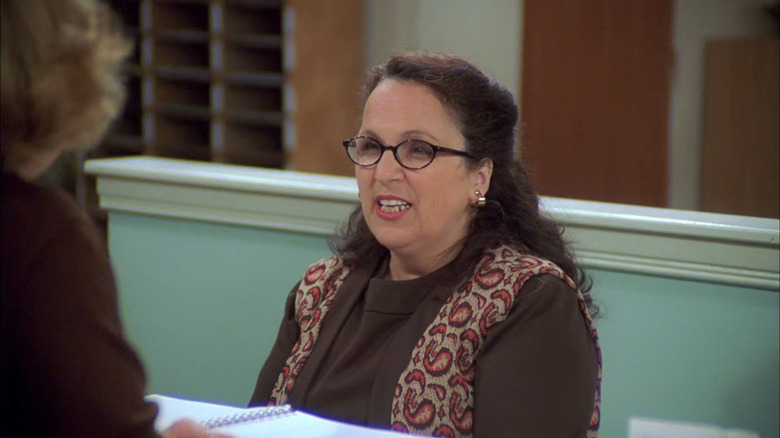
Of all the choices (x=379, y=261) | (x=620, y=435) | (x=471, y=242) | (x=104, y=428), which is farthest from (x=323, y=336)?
(x=104, y=428)

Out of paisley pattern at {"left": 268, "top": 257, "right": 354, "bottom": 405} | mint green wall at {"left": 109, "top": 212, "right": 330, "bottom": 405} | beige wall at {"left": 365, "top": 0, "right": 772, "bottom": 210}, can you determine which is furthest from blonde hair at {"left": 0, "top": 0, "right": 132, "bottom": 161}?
beige wall at {"left": 365, "top": 0, "right": 772, "bottom": 210}

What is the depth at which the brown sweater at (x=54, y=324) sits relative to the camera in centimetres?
61

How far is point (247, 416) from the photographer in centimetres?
115

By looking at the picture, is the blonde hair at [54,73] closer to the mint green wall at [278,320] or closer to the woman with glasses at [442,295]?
the woman with glasses at [442,295]

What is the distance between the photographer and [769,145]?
3.83m

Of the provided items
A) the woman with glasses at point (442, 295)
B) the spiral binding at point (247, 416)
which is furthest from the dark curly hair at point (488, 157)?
the spiral binding at point (247, 416)

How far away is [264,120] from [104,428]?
10.9ft

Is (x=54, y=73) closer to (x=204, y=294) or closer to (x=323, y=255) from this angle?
(x=323, y=255)

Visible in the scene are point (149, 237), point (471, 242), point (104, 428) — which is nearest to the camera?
point (104, 428)

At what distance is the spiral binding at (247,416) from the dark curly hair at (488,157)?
451 mm

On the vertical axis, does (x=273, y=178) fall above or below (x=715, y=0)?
below

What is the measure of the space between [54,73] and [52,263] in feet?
0.40

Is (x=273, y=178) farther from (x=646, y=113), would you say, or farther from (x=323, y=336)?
(x=646, y=113)

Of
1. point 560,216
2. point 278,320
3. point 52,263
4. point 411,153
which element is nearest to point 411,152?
point 411,153
